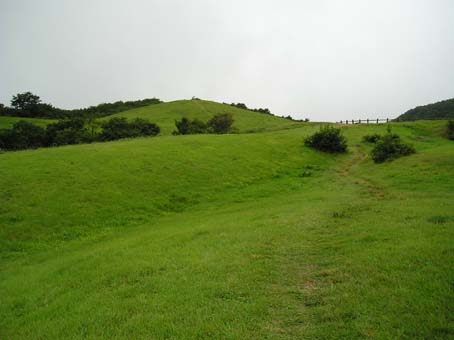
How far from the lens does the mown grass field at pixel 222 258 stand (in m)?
5.79

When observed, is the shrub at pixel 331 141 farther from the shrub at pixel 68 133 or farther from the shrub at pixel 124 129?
the shrub at pixel 68 133

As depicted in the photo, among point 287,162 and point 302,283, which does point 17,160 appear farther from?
point 302,283

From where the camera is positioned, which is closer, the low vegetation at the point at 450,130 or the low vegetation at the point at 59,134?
the low vegetation at the point at 450,130

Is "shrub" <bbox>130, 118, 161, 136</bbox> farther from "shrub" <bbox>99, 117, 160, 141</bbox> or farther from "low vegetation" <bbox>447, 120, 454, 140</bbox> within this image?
"low vegetation" <bbox>447, 120, 454, 140</bbox>

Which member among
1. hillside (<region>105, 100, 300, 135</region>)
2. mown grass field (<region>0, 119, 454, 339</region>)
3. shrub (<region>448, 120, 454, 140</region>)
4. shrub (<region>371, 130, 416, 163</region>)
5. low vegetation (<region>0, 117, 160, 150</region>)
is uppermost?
hillside (<region>105, 100, 300, 135</region>)

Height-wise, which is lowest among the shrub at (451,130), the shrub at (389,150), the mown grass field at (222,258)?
the mown grass field at (222,258)

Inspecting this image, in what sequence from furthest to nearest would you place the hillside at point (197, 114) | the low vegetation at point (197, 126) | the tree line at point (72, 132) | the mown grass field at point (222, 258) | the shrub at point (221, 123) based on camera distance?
the hillside at point (197, 114)
the shrub at point (221, 123)
the low vegetation at point (197, 126)
the tree line at point (72, 132)
the mown grass field at point (222, 258)

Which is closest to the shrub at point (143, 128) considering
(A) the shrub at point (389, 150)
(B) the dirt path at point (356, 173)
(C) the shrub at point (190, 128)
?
(C) the shrub at point (190, 128)

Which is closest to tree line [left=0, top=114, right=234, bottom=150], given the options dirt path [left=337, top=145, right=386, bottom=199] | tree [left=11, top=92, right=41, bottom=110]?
dirt path [left=337, top=145, right=386, bottom=199]

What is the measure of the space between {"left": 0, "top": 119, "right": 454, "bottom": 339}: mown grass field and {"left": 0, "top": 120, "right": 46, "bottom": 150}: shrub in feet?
108

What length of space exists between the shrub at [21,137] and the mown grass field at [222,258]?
32.9 meters

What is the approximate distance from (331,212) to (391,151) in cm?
2141

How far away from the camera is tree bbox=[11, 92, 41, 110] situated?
10494 cm

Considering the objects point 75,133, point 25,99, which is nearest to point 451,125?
point 75,133
